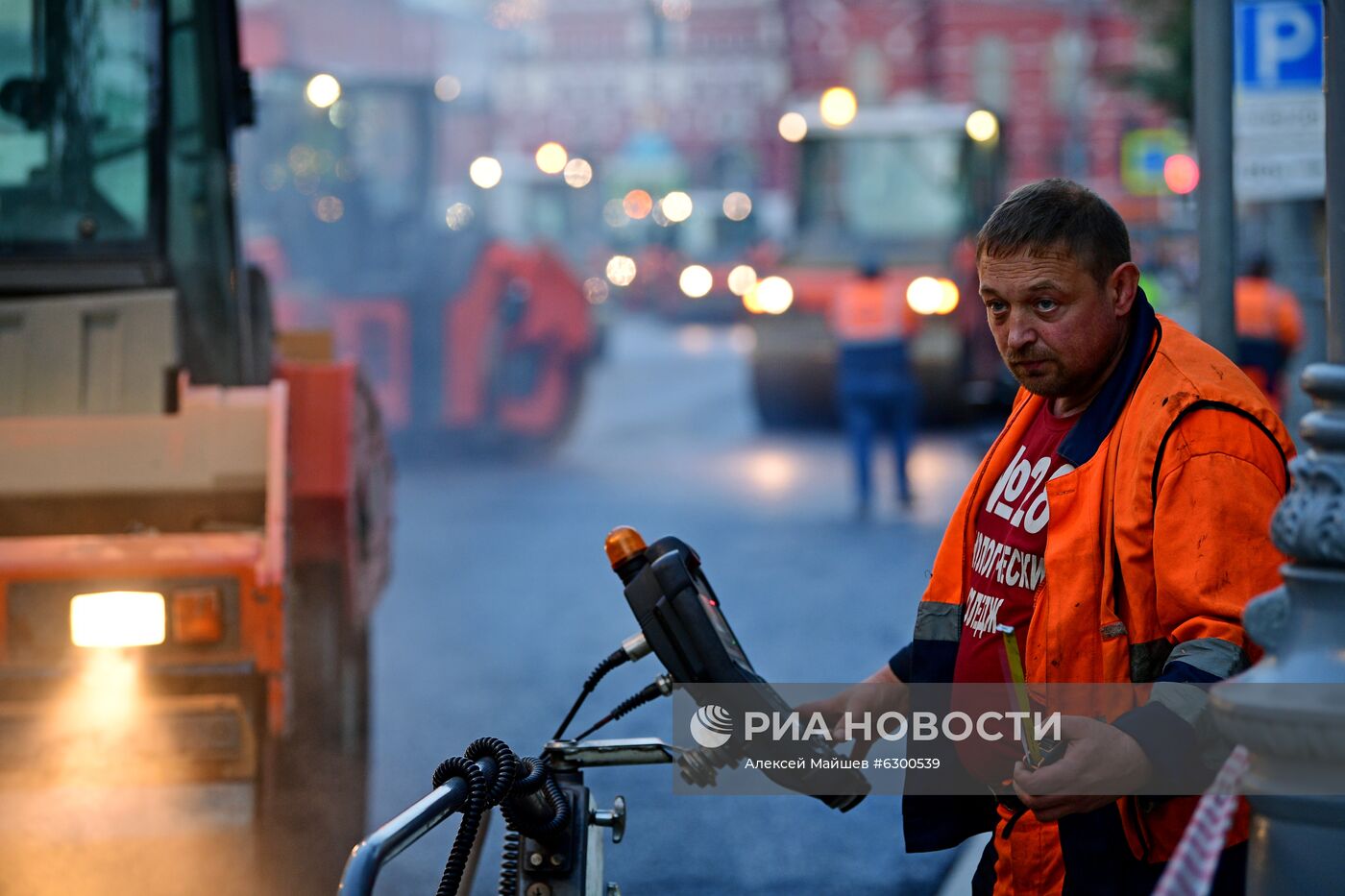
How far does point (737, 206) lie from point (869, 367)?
39384 millimetres

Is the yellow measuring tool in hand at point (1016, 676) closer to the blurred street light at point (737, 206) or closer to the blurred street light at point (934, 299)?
the blurred street light at point (934, 299)

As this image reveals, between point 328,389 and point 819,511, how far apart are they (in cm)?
816

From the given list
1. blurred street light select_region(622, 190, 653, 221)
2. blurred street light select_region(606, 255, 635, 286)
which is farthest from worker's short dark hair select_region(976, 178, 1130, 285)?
blurred street light select_region(622, 190, 653, 221)

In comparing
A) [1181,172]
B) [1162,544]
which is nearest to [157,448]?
[1162,544]

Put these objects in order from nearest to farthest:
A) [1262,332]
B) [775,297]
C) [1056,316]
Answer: [1056,316] < [1262,332] < [775,297]

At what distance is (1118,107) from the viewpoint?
6762 cm

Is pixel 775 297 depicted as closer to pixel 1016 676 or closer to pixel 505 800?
pixel 1016 676

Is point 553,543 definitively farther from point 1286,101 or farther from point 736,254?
point 736,254

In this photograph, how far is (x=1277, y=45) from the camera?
8.24 m

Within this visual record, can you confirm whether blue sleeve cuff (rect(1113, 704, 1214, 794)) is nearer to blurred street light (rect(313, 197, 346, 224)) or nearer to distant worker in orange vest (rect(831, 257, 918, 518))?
distant worker in orange vest (rect(831, 257, 918, 518))

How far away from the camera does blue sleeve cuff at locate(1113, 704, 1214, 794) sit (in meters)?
2.38

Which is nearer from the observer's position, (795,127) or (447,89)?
(447,89)

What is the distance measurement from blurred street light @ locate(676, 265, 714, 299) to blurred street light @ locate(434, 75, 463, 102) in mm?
22974

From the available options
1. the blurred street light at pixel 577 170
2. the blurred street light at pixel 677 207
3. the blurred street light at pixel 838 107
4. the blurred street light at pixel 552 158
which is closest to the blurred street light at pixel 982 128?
the blurred street light at pixel 838 107
